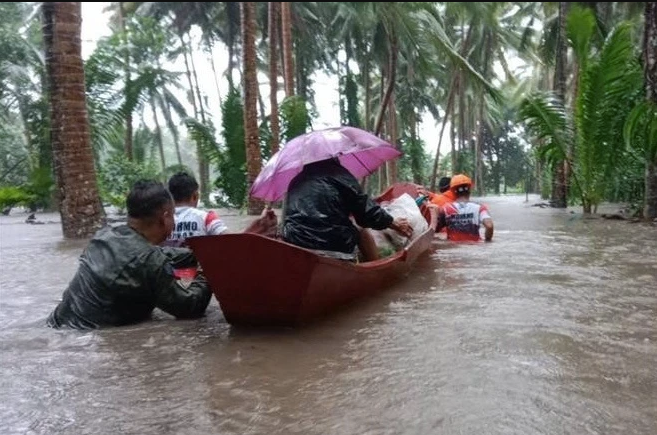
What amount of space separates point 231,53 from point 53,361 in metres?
25.5

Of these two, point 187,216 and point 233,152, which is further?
point 233,152

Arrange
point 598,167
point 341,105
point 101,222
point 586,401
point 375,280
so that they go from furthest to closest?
1. point 341,105
2. point 598,167
3. point 101,222
4. point 375,280
5. point 586,401

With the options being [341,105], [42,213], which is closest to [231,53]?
[341,105]

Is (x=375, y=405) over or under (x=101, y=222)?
under

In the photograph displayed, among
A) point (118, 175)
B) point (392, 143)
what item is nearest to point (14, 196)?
point (118, 175)

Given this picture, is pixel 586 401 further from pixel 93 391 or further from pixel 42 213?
pixel 42 213

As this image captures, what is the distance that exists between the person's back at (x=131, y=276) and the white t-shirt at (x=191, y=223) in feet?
3.18

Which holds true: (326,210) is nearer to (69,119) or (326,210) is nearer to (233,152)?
(69,119)

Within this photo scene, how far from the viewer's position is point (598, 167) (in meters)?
11.2

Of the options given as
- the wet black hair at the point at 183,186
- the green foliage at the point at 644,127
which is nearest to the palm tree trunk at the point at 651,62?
the green foliage at the point at 644,127

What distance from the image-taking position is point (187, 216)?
4.84m

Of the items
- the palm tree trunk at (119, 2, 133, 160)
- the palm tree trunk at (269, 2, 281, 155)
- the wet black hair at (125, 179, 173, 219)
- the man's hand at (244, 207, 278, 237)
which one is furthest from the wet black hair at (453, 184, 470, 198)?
the palm tree trunk at (119, 2, 133, 160)

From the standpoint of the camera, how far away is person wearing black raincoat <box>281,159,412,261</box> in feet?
14.1

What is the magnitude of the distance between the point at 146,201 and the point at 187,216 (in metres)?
1.16
